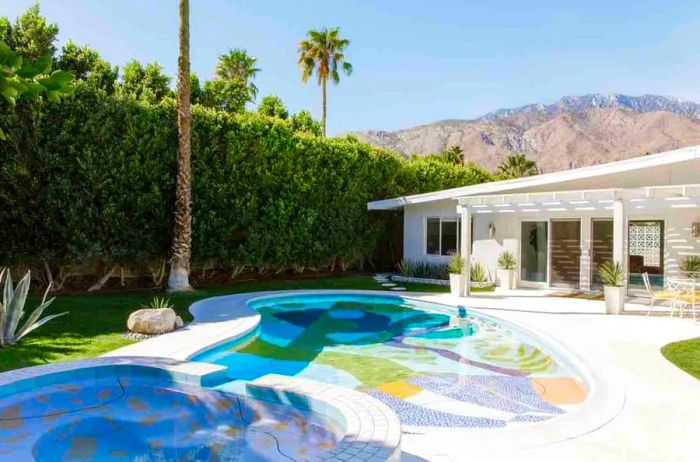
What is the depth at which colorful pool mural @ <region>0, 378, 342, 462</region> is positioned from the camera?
5.91 meters

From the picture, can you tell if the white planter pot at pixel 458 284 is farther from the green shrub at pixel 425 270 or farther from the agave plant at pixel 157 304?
the agave plant at pixel 157 304

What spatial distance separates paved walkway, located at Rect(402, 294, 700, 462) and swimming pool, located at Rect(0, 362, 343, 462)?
4.76 ft

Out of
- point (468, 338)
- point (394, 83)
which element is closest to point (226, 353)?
point (468, 338)

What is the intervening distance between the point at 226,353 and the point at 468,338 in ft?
18.6

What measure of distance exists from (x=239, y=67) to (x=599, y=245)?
3027 centimetres

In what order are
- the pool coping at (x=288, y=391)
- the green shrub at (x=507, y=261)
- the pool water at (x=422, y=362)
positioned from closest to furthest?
the pool coping at (x=288, y=391), the pool water at (x=422, y=362), the green shrub at (x=507, y=261)

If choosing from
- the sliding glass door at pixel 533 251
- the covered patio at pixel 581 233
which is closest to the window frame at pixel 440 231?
the covered patio at pixel 581 233

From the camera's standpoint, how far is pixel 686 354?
896 centimetres

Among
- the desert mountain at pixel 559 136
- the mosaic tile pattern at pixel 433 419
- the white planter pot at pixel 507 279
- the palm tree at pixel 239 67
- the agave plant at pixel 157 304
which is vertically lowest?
the mosaic tile pattern at pixel 433 419

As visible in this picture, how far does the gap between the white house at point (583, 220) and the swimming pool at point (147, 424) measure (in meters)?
11.3

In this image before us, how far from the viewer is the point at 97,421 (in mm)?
6836

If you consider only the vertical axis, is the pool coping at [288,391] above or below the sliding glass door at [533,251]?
below

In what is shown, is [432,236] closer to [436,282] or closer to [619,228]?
[436,282]

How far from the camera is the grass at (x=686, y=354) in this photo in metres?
8.08
